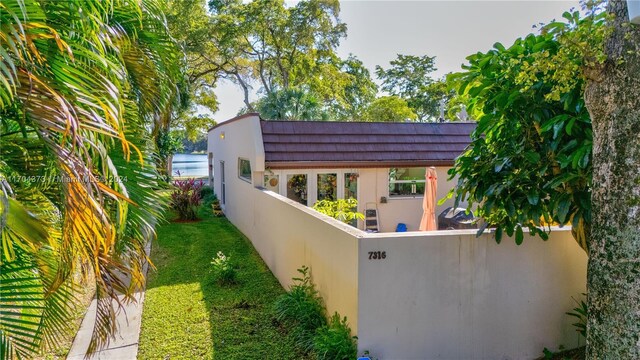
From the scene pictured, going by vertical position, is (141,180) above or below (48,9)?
below

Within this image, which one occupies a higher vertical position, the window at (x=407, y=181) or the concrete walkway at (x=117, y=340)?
the window at (x=407, y=181)

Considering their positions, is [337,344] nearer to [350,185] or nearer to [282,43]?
[350,185]

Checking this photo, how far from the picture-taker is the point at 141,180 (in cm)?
355

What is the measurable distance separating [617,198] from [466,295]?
2.34 meters

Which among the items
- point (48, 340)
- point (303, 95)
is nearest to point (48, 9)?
point (48, 340)

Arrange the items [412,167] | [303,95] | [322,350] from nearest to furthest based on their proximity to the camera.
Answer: [322,350] < [412,167] < [303,95]

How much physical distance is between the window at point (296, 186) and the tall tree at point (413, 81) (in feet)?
87.5

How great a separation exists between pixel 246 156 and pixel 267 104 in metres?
10.3

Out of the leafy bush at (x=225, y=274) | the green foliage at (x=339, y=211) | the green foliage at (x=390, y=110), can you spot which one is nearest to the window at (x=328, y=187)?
the green foliage at (x=339, y=211)

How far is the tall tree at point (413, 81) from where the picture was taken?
36.2 metres

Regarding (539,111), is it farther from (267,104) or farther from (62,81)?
(267,104)

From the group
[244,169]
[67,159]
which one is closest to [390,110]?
[244,169]

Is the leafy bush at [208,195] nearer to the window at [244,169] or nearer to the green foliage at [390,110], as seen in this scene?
the window at [244,169]

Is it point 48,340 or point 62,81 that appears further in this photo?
point 48,340
